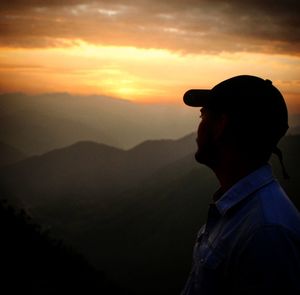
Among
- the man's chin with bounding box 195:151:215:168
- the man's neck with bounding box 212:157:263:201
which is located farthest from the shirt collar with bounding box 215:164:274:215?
the man's chin with bounding box 195:151:215:168

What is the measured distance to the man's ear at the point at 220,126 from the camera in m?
2.73

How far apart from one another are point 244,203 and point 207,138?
2.30 ft

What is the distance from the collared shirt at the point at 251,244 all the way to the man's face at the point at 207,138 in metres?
0.41

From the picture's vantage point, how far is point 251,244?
6.57 ft

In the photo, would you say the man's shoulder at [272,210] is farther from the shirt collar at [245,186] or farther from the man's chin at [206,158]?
the man's chin at [206,158]

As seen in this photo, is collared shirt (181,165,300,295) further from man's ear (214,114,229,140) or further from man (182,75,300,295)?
man's ear (214,114,229,140)

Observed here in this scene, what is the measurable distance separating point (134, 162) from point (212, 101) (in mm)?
193489

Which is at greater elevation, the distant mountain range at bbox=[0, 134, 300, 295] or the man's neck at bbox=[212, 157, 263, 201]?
the man's neck at bbox=[212, 157, 263, 201]

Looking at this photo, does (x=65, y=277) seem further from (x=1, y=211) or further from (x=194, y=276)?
(x=194, y=276)

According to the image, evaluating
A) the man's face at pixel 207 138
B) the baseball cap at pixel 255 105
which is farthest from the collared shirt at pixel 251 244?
the man's face at pixel 207 138

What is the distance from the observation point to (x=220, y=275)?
229 centimetres

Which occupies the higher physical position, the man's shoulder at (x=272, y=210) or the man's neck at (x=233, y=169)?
the man's neck at (x=233, y=169)

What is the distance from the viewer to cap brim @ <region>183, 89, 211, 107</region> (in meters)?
2.95

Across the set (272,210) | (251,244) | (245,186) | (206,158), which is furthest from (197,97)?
(251,244)
